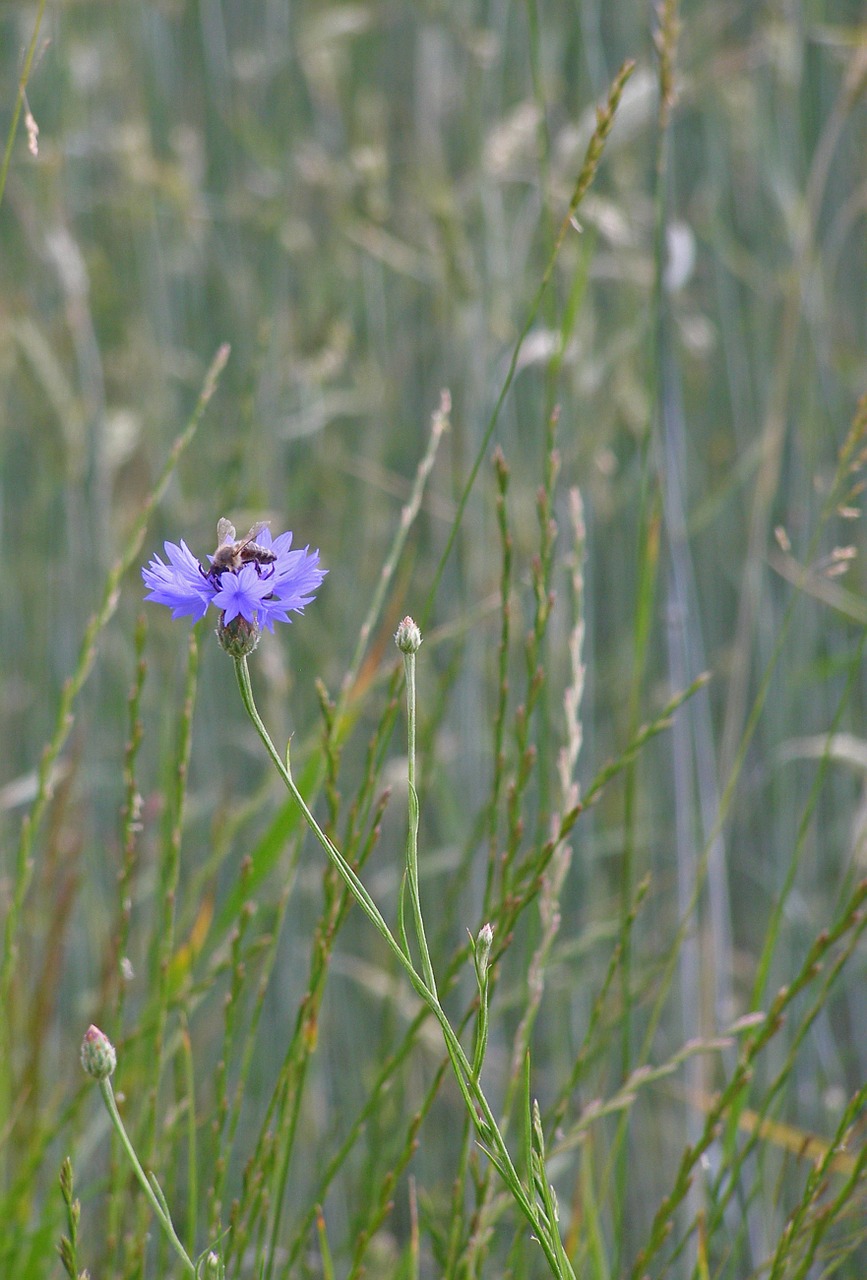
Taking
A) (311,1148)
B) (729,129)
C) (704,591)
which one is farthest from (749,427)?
(311,1148)

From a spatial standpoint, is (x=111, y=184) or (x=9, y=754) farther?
(x=111, y=184)

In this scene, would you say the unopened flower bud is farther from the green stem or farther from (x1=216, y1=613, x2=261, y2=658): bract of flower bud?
(x1=216, y1=613, x2=261, y2=658): bract of flower bud

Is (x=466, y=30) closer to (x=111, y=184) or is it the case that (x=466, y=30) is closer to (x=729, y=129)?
Result: (x=729, y=129)

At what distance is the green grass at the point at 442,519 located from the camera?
3.47 ft

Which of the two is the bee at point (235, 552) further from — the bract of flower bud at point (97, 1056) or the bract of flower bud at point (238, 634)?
the bract of flower bud at point (97, 1056)

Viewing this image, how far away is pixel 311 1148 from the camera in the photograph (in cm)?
128

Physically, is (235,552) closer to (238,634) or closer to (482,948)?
(238,634)

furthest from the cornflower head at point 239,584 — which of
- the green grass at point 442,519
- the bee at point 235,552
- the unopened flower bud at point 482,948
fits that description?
the green grass at point 442,519

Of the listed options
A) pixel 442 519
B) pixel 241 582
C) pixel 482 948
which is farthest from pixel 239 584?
pixel 442 519

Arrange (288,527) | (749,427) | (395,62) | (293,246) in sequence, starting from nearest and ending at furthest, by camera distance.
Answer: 1. (749,427)
2. (293,246)
3. (288,527)
4. (395,62)

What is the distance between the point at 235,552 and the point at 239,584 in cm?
2

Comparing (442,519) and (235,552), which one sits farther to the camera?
(442,519)

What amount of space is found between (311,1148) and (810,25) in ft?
3.96

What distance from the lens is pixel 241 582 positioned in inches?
17.0
